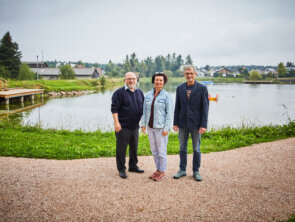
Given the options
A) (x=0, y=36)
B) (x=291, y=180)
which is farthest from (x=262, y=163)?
(x=0, y=36)

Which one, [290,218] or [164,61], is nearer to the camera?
[290,218]

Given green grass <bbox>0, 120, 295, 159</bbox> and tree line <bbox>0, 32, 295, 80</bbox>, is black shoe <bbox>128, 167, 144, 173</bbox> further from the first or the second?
tree line <bbox>0, 32, 295, 80</bbox>

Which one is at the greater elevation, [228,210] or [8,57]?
[8,57]

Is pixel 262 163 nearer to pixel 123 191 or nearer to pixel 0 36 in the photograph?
pixel 123 191

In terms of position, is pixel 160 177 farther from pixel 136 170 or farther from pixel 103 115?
pixel 103 115

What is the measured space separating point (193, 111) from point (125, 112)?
1.25 m

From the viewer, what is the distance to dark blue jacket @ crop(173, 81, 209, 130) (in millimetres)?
3871

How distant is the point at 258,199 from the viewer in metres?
3.28

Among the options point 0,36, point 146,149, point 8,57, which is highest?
point 0,36

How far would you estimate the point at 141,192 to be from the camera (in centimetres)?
346

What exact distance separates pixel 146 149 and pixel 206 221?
3227 millimetres

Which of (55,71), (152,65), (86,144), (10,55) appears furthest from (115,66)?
(86,144)

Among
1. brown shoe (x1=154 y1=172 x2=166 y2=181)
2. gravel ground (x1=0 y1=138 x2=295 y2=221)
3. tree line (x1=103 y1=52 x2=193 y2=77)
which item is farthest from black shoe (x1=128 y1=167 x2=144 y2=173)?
tree line (x1=103 y1=52 x2=193 y2=77)

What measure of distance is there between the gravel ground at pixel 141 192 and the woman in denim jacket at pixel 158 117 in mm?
459
